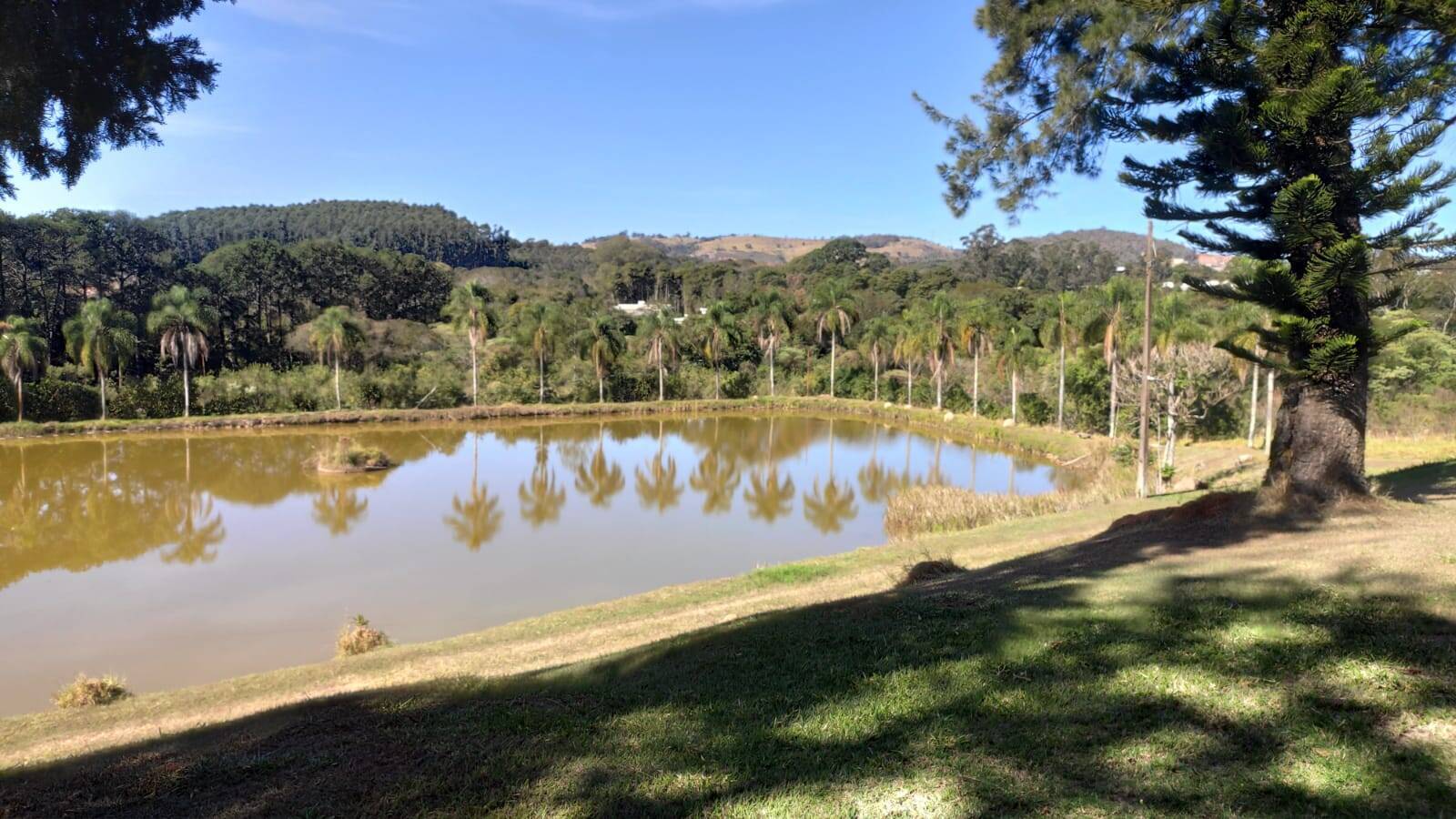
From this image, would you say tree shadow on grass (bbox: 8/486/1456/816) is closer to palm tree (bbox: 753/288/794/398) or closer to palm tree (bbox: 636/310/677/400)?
palm tree (bbox: 636/310/677/400)

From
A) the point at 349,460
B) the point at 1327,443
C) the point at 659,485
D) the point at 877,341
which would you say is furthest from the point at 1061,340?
the point at 349,460

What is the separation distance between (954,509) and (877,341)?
97.4 ft

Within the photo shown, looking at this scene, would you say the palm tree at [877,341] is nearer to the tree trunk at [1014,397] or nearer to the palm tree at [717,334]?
the palm tree at [717,334]

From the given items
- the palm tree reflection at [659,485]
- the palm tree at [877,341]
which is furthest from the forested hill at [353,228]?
the palm tree reflection at [659,485]

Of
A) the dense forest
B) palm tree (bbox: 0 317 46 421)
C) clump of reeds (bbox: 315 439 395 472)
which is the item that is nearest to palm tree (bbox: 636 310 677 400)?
the dense forest

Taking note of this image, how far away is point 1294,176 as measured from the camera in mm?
6945

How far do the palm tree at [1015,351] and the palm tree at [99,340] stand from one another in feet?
123

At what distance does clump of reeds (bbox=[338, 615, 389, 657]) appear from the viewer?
8.56 m

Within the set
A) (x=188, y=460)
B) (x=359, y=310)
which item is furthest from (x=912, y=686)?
(x=359, y=310)

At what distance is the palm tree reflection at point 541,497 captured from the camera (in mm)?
17234

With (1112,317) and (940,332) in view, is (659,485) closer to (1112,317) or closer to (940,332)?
(1112,317)

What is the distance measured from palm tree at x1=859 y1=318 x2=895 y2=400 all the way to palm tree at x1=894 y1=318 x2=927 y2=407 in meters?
0.64

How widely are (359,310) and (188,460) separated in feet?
96.1

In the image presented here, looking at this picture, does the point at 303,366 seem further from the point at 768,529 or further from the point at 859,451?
the point at 768,529
